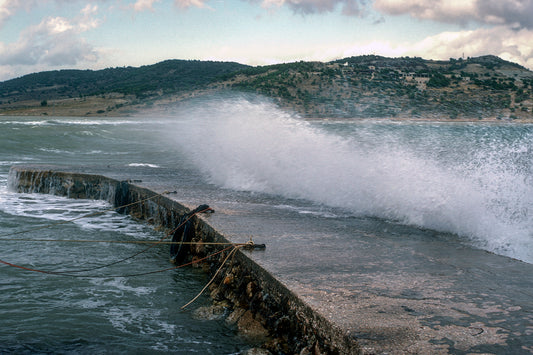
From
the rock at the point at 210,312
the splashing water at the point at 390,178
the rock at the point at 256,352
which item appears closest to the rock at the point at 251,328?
the rock at the point at 256,352

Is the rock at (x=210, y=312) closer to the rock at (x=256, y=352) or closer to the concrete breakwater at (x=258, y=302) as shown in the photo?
the concrete breakwater at (x=258, y=302)

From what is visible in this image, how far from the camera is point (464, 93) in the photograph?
207 ft

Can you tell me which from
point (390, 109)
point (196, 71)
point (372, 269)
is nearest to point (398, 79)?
point (390, 109)

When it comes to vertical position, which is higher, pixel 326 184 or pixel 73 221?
pixel 326 184

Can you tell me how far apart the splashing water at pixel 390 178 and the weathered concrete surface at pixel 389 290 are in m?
0.91

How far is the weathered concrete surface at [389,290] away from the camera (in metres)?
3.30

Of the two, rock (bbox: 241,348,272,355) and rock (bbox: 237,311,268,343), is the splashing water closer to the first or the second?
rock (bbox: 237,311,268,343)

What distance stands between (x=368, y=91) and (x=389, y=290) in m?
67.5

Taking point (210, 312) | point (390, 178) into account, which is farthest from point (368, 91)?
point (210, 312)

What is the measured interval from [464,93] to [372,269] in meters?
64.0

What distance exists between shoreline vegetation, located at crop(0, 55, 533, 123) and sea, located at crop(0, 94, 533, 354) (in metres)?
46.9

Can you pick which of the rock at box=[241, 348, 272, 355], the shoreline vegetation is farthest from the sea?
the shoreline vegetation

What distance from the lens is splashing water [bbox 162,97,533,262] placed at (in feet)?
24.2

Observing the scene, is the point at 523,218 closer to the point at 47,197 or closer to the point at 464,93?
the point at 47,197
